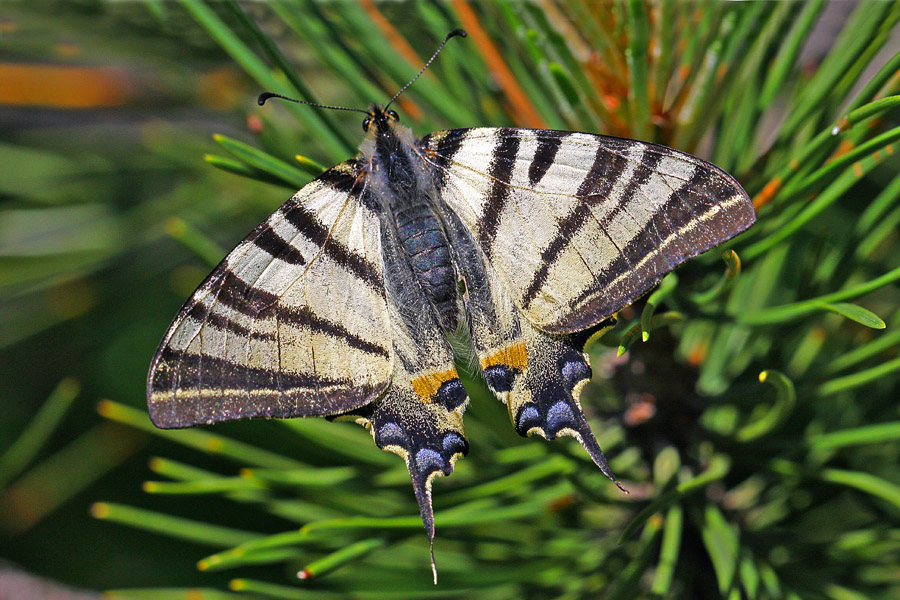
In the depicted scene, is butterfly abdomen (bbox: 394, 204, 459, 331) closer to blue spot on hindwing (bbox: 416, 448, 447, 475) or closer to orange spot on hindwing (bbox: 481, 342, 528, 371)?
orange spot on hindwing (bbox: 481, 342, 528, 371)

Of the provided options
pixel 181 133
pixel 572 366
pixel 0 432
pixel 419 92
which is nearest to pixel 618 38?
pixel 419 92

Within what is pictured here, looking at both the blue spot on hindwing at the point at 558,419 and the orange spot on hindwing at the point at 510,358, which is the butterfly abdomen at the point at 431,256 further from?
the blue spot on hindwing at the point at 558,419

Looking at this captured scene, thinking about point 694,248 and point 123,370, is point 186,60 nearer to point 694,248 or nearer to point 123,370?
point 694,248

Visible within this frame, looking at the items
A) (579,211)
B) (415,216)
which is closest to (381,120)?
(415,216)

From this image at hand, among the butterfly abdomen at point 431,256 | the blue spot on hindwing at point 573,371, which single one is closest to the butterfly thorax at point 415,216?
the butterfly abdomen at point 431,256

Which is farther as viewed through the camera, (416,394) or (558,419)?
(416,394)

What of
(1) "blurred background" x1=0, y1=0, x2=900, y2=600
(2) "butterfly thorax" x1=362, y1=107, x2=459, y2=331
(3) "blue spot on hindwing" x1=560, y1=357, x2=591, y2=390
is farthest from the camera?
(2) "butterfly thorax" x1=362, y1=107, x2=459, y2=331

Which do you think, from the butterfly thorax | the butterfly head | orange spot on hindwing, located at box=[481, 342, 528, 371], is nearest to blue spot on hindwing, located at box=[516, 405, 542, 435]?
orange spot on hindwing, located at box=[481, 342, 528, 371]

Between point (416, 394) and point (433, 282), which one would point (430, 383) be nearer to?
point (416, 394)
